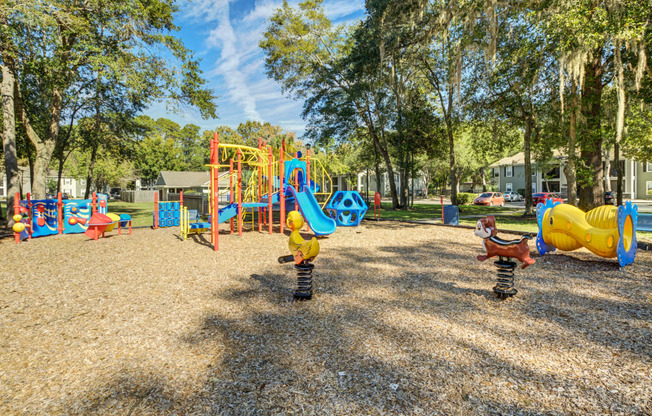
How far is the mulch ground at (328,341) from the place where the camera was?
2711mm

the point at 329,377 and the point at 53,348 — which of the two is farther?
the point at 53,348

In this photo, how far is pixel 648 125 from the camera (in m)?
12.8

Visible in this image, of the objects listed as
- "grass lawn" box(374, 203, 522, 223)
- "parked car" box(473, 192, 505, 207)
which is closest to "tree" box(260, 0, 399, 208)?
"grass lawn" box(374, 203, 522, 223)

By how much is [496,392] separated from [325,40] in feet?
81.2

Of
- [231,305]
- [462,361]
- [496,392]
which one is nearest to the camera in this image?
[496,392]

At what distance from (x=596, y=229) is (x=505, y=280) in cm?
321

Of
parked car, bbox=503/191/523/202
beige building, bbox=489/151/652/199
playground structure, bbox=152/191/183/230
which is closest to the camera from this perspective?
playground structure, bbox=152/191/183/230

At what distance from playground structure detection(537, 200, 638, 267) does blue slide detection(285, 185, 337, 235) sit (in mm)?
5743

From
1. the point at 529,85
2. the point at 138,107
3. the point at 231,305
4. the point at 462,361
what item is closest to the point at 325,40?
the point at 138,107

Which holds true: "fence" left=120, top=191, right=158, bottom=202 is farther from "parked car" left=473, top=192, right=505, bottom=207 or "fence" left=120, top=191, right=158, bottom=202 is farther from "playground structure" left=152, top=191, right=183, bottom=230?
"parked car" left=473, top=192, right=505, bottom=207

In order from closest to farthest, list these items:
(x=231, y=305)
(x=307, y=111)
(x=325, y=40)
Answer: (x=231, y=305) → (x=325, y=40) → (x=307, y=111)

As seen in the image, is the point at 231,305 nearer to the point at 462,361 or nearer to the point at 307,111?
the point at 462,361

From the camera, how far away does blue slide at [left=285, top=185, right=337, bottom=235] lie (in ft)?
35.2

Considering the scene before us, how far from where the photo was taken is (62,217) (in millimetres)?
12711
